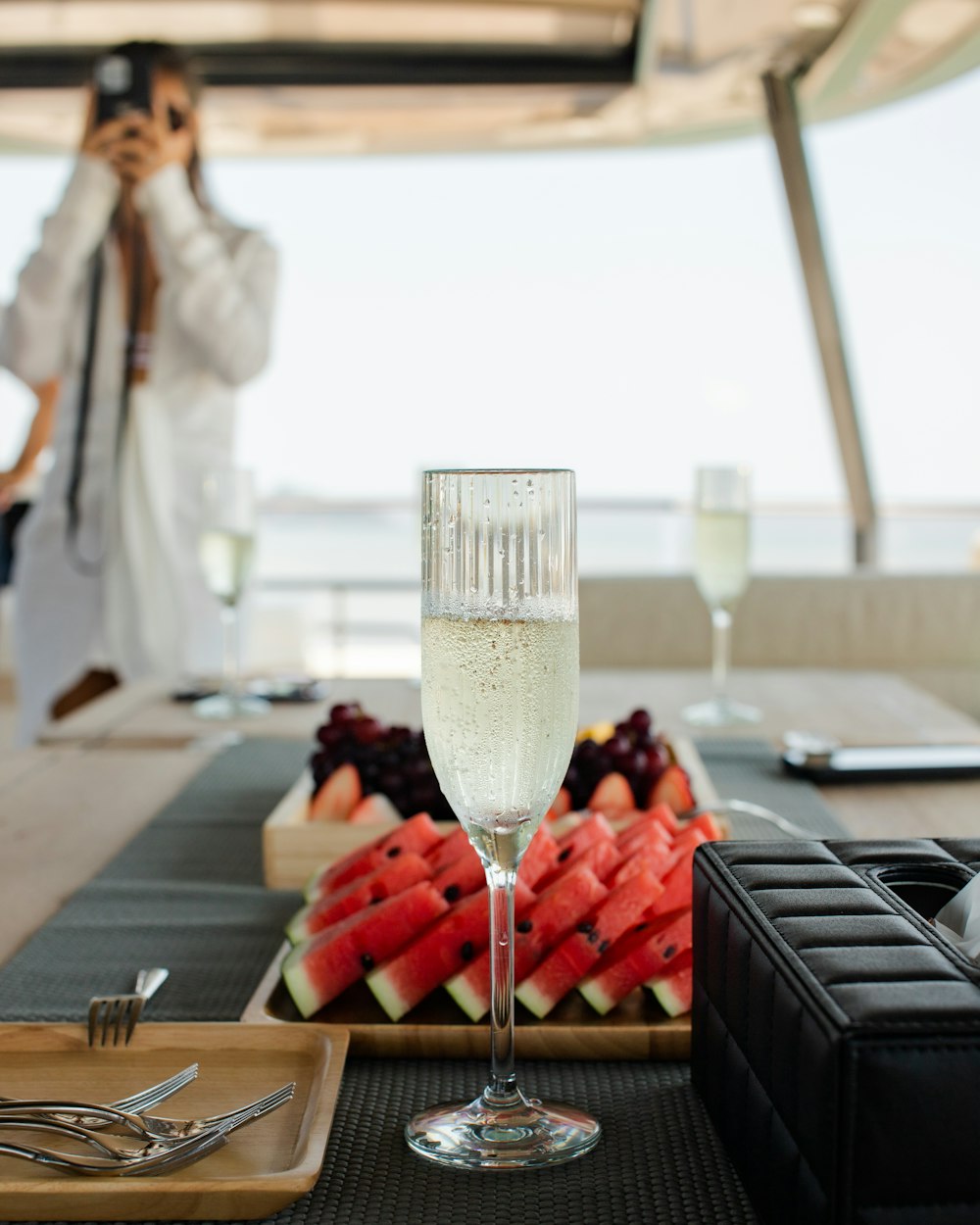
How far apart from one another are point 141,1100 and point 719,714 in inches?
50.7

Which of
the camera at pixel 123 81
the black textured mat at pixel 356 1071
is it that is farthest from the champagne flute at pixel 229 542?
the camera at pixel 123 81

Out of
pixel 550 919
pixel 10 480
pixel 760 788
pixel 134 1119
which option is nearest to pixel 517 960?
pixel 550 919

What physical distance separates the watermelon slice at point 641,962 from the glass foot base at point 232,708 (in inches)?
44.9

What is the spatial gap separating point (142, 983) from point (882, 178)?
5347 mm

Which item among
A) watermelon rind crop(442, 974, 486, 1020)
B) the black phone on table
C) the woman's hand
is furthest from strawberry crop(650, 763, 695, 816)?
the woman's hand

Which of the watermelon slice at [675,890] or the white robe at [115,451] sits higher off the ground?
the white robe at [115,451]

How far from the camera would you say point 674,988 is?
79cm

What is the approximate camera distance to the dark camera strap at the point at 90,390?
3115mm

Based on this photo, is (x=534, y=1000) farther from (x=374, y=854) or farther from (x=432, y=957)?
(x=374, y=854)

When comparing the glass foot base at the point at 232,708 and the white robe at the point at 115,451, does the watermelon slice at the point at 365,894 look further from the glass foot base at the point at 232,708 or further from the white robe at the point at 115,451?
the white robe at the point at 115,451

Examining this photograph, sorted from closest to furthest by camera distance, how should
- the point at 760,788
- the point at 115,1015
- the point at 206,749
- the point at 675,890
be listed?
the point at 115,1015
the point at 675,890
the point at 760,788
the point at 206,749

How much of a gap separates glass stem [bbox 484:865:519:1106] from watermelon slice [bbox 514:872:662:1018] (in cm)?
13

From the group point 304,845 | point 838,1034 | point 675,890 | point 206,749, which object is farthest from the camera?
point 206,749

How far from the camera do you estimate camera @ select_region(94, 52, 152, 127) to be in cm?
286
